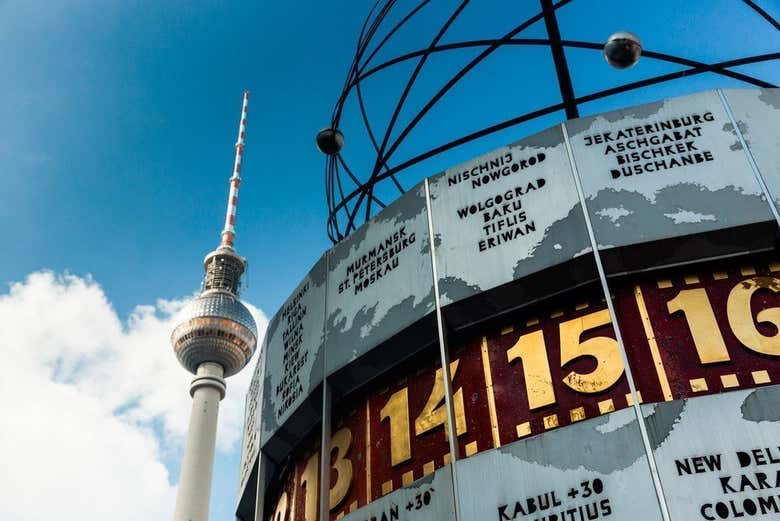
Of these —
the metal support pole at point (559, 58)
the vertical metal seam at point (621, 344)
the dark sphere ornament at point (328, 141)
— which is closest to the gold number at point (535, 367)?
the vertical metal seam at point (621, 344)

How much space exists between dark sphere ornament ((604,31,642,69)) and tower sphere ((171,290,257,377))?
225 feet

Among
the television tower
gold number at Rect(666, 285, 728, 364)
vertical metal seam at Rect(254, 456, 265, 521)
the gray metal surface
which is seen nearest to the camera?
gold number at Rect(666, 285, 728, 364)

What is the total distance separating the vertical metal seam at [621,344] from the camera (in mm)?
6588

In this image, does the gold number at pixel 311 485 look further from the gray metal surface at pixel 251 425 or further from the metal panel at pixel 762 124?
the metal panel at pixel 762 124

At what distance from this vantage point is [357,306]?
10180 mm

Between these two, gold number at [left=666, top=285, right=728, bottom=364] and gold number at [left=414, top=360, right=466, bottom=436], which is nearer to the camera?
gold number at [left=666, top=285, right=728, bottom=364]

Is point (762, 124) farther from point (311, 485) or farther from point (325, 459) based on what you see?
point (311, 485)

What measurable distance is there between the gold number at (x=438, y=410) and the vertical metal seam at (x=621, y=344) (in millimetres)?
1809

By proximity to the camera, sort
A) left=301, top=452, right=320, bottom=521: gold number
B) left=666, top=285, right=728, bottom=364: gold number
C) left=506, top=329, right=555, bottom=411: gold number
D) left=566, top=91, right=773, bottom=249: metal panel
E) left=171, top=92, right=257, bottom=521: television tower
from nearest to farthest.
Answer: left=666, top=285, right=728, bottom=364: gold number → left=506, top=329, right=555, bottom=411: gold number → left=566, top=91, right=773, bottom=249: metal panel → left=301, top=452, right=320, bottom=521: gold number → left=171, top=92, right=257, bottom=521: television tower

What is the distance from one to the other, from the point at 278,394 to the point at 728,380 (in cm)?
603

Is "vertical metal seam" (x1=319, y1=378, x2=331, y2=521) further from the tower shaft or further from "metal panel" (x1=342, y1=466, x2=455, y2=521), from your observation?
the tower shaft

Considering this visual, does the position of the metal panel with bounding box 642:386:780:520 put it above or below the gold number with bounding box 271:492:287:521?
below

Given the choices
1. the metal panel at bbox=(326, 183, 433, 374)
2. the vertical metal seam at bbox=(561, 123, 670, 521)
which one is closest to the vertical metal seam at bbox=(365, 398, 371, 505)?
the metal panel at bbox=(326, 183, 433, 374)

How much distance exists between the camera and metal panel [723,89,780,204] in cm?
846
